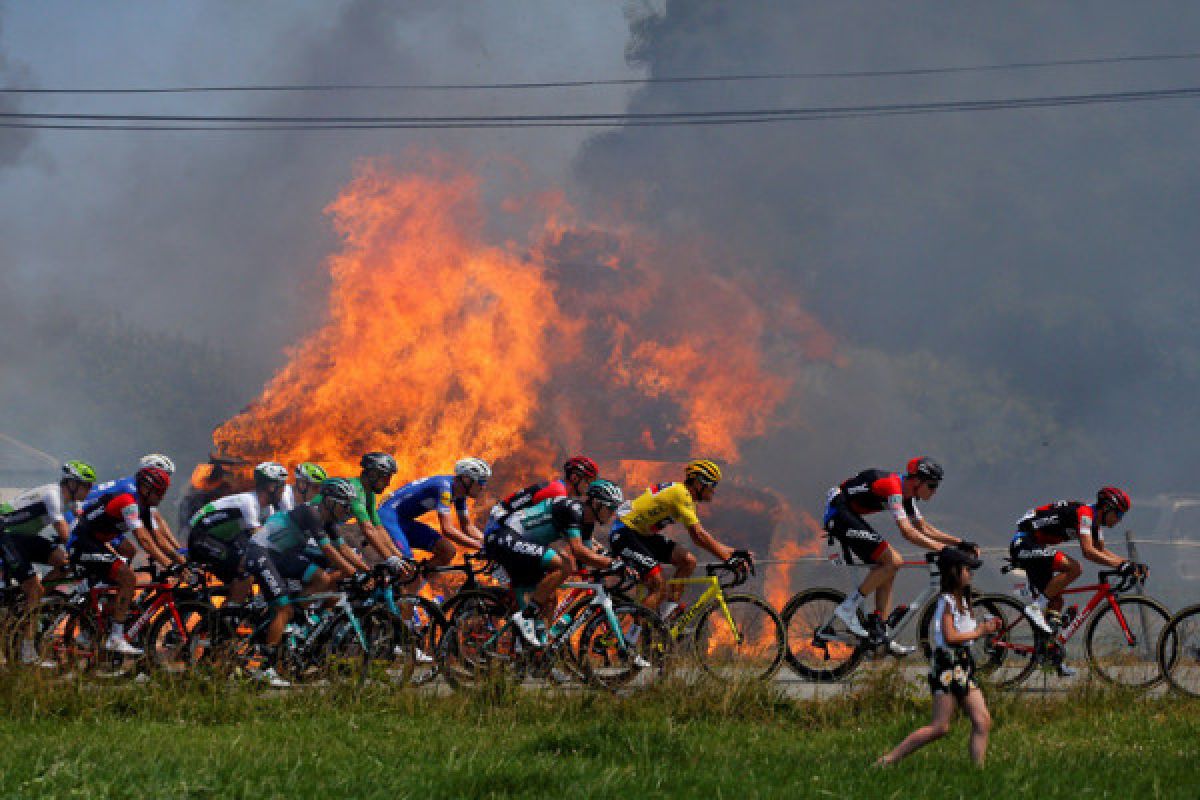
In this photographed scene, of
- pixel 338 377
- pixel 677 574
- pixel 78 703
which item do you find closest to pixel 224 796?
pixel 78 703

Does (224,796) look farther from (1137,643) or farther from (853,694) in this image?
(1137,643)

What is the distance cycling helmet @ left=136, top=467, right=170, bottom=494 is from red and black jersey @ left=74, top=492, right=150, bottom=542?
0.62 feet

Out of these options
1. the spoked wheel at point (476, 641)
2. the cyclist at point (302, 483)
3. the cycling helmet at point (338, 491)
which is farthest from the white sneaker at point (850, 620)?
the cyclist at point (302, 483)

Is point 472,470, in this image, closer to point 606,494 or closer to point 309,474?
point 309,474

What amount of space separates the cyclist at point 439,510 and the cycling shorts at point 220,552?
144cm

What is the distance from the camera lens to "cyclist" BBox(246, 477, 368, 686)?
1107 centimetres

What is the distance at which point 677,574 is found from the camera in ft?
40.5

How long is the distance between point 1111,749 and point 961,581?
1778mm

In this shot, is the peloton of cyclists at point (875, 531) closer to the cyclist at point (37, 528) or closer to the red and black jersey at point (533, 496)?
the red and black jersey at point (533, 496)

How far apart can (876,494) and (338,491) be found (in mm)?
4868

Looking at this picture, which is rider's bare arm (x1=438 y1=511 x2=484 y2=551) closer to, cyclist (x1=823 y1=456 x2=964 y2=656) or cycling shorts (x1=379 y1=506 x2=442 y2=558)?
cycling shorts (x1=379 y1=506 x2=442 y2=558)

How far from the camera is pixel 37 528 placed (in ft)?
43.0

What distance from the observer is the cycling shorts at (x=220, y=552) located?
12.1 m

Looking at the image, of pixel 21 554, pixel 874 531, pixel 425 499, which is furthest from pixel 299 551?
pixel 874 531
